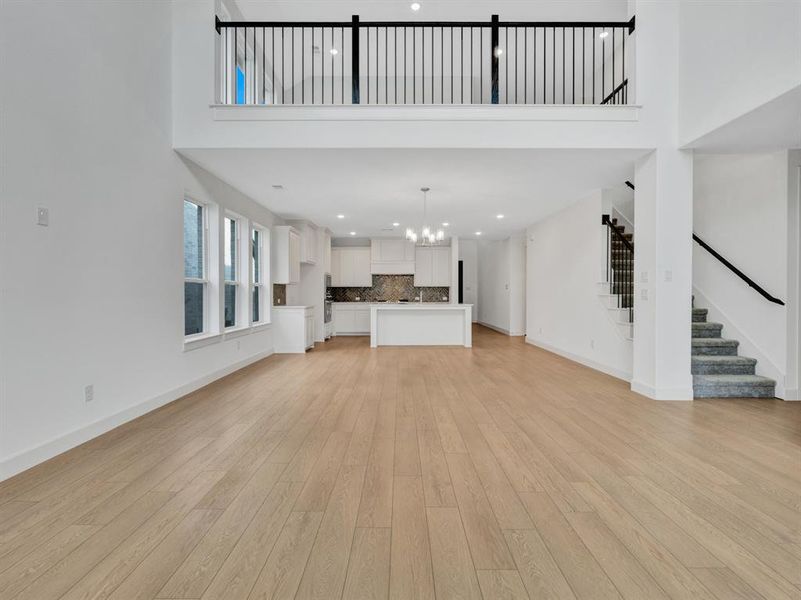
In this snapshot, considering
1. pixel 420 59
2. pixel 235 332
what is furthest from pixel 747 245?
pixel 235 332

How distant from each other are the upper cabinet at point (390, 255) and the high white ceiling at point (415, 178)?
9.55 ft

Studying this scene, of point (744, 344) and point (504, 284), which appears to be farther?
point (504, 284)

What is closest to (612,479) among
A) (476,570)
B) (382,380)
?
(476,570)

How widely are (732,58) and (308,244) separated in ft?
22.7

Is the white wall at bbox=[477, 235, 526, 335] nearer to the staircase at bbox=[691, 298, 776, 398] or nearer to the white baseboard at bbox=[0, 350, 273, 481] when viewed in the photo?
the staircase at bbox=[691, 298, 776, 398]

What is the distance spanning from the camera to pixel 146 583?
4.80 feet

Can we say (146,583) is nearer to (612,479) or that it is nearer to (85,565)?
(85,565)

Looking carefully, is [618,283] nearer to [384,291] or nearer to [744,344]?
[744,344]

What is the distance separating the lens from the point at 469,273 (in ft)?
45.2

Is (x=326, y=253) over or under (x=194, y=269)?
over

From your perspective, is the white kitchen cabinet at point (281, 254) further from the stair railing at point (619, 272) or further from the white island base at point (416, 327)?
the stair railing at point (619, 272)

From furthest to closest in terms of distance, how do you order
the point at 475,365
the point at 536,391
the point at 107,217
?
1. the point at 475,365
2. the point at 536,391
3. the point at 107,217

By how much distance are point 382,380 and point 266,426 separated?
1967mm

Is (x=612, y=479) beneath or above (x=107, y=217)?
beneath
